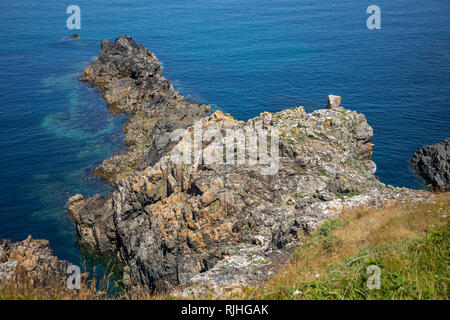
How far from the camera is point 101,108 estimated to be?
61.4m

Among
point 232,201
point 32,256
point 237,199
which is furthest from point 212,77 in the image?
point 32,256

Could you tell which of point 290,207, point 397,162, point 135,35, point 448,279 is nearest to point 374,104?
point 397,162

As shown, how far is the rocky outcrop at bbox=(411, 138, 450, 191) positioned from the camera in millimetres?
40297

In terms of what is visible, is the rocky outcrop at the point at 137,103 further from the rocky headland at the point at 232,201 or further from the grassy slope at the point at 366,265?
the grassy slope at the point at 366,265

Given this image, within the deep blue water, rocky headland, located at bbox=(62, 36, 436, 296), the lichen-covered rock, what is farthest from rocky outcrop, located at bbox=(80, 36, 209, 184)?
the lichen-covered rock

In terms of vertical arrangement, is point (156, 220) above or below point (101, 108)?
below

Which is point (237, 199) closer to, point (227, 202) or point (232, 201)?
point (232, 201)

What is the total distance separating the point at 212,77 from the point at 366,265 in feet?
234

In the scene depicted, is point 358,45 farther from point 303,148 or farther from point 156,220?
point 156,220

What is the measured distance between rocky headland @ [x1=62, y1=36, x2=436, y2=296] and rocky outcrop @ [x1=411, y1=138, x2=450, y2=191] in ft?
54.2

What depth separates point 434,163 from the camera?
1665 inches

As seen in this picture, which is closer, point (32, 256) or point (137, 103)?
point (32, 256)
